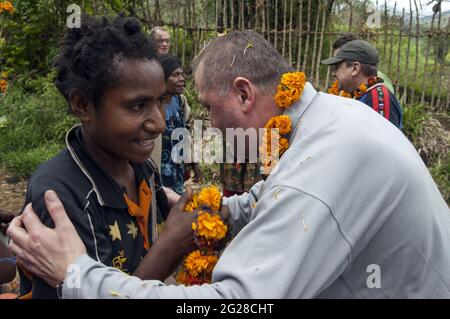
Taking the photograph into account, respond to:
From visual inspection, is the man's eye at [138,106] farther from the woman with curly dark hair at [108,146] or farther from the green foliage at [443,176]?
the green foliage at [443,176]

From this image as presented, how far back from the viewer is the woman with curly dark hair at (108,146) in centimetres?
174

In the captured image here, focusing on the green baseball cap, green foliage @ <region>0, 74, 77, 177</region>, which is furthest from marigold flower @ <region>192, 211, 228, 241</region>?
green foliage @ <region>0, 74, 77, 177</region>

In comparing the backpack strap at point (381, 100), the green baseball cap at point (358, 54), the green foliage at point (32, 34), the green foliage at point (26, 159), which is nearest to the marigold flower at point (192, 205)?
the backpack strap at point (381, 100)

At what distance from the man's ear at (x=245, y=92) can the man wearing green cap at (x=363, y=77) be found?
3062 millimetres

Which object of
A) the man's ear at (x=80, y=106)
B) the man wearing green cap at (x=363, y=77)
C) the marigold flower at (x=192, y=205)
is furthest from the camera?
the man wearing green cap at (x=363, y=77)

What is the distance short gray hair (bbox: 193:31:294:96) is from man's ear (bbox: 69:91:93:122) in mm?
501

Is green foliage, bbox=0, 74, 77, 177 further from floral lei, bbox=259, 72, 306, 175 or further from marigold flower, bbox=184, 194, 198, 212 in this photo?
floral lei, bbox=259, 72, 306, 175

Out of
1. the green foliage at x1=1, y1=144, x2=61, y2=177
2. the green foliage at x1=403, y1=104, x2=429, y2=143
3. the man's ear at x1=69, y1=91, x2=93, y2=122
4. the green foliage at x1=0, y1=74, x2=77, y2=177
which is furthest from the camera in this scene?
the green foliage at x1=403, y1=104, x2=429, y2=143

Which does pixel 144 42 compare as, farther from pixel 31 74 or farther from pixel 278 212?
pixel 31 74

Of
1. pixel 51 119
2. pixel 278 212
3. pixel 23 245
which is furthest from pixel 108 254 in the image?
pixel 51 119

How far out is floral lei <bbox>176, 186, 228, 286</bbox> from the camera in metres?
2.04

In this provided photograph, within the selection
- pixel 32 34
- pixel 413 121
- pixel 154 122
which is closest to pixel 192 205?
pixel 154 122

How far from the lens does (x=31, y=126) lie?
8055 mm

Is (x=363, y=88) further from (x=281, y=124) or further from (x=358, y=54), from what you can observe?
(x=281, y=124)
